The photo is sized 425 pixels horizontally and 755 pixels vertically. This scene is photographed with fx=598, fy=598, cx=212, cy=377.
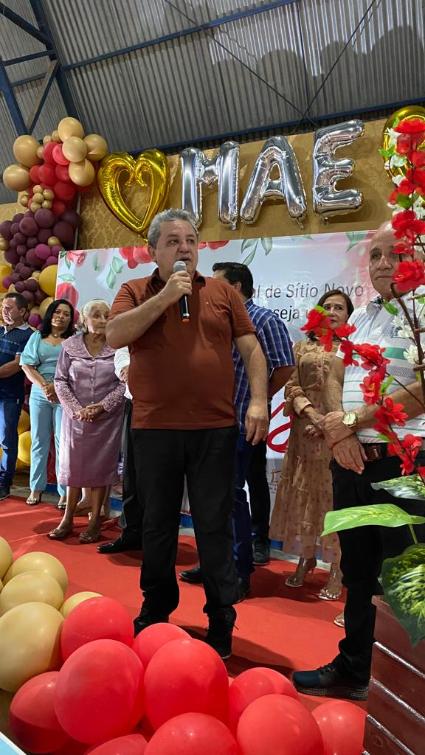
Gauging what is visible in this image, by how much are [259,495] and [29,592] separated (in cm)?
186

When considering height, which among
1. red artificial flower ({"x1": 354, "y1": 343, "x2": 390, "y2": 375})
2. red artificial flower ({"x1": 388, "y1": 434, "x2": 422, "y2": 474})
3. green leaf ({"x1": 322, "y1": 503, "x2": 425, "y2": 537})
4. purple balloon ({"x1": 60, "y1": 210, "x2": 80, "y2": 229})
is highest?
purple balloon ({"x1": 60, "y1": 210, "x2": 80, "y2": 229})

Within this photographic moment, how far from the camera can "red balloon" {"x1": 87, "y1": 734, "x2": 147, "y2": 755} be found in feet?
3.67

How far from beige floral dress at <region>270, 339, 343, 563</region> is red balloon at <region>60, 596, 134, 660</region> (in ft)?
4.69

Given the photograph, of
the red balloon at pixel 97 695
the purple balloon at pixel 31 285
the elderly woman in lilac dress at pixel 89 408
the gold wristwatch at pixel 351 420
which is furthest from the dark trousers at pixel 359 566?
the purple balloon at pixel 31 285

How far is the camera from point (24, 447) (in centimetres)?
507

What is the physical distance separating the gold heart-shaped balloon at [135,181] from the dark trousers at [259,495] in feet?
8.50

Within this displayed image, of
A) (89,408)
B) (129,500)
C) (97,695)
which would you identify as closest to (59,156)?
(89,408)

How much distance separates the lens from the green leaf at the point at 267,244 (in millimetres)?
4012

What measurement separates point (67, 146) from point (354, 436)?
4358 millimetres

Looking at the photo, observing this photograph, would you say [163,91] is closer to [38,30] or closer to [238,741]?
[38,30]

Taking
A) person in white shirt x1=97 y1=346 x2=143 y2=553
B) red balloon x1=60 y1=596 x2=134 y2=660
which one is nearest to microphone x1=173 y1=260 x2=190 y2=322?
red balloon x1=60 y1=596 x2=134 y2=660

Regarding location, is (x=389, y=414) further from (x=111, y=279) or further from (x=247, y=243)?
(x=111, y=279)

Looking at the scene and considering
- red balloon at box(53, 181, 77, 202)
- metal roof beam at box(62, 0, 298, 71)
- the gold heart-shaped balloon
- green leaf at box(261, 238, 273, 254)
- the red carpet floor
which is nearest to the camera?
the red carpet floor

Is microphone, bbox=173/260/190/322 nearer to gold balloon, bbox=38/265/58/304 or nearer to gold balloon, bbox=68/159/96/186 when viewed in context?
gold balloon, bbox=38/265/58/304
